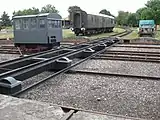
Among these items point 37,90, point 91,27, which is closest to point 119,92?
point 37,90

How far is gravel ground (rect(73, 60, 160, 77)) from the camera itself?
8.12 meters

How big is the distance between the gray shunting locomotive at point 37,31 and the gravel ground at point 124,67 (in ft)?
14.1

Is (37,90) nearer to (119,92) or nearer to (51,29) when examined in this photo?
(119,92)

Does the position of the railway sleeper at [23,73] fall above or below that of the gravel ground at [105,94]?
above

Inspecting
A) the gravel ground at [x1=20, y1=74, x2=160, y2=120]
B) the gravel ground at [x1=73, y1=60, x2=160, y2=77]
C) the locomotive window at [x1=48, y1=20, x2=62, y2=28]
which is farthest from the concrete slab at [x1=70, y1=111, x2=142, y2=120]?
the locomotive window at [x1=48, y1=20, x2=62, y2=28]

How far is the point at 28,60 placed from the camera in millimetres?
7855

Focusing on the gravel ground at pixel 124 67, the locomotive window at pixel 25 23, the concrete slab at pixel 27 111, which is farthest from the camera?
the locomotive window at pixel 25 23

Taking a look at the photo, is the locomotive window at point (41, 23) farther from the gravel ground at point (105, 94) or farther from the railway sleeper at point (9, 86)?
the railway sleeper at point (9, 86)

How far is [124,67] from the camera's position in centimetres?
885

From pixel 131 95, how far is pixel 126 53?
22.1 ft

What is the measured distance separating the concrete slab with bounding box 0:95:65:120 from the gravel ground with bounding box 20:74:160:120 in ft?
3.32

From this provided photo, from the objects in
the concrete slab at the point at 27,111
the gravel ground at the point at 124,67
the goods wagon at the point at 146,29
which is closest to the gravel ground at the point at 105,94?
the concrete slab at the point at 27,111

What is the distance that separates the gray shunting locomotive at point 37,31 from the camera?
522 inches

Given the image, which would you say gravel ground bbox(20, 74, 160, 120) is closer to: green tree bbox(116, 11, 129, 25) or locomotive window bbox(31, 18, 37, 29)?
locomotive window bbox(31, 18, 37, 29)
